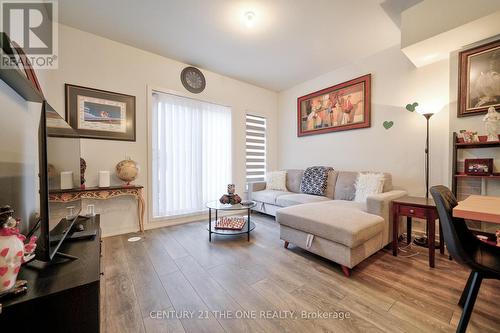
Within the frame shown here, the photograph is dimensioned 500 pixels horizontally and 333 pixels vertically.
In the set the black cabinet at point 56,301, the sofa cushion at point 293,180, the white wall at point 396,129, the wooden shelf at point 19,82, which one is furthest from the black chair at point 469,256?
the sofa cushion at point 293,180

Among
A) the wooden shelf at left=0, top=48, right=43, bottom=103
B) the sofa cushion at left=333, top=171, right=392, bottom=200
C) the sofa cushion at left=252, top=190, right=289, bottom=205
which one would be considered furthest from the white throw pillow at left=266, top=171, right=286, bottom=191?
the wooden shelf at left=0, top=48, right=43, bottom=103

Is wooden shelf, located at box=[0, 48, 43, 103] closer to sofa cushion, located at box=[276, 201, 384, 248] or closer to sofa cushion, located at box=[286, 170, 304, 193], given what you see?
sofa cushion, located at box=[276, 201, 384, 248]

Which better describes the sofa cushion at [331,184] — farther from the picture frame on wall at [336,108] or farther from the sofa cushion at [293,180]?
the picture frame on wall at [336,108]

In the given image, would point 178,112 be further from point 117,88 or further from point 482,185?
point 482,185

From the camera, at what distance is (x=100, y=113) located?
98.8 inches

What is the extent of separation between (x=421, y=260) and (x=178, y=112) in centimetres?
359

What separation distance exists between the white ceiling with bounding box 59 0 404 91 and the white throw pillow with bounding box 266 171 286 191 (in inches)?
76.9

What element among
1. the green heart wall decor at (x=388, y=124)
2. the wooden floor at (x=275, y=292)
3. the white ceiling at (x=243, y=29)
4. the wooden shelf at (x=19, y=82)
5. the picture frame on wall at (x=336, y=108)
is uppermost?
the white ceiling at (x=243, y=29)

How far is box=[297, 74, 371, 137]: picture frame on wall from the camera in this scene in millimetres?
3016

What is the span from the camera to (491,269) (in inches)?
39.1

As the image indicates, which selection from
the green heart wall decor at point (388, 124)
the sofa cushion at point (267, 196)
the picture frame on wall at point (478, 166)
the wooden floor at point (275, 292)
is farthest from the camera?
the sofa cushion at point (267, 196)

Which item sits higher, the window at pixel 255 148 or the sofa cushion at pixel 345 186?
the window at pixel 255 148

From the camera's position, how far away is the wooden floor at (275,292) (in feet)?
3.81

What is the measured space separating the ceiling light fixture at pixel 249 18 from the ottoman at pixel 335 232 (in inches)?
86.1
